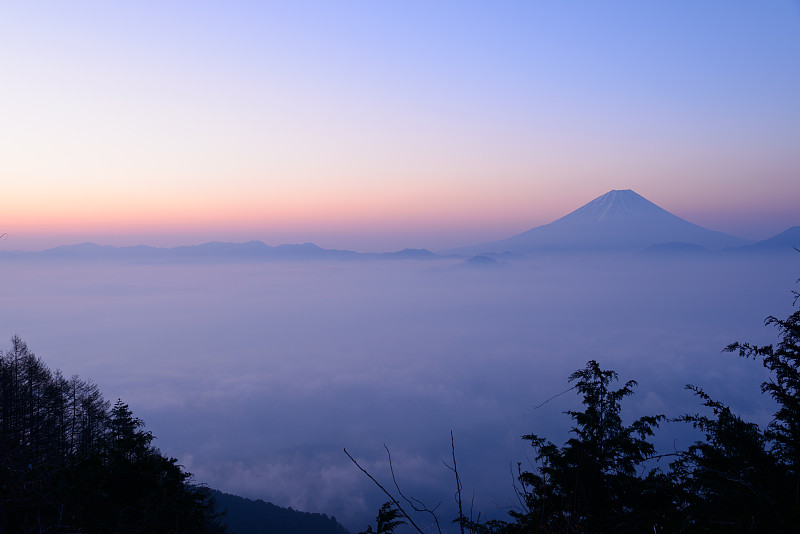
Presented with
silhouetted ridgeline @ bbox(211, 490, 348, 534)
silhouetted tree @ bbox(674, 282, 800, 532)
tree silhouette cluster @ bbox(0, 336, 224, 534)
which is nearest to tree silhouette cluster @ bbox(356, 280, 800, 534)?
silhouetted tree @ bbox(674, 282, 800, 532)

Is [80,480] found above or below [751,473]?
below

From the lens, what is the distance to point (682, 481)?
18.1ft

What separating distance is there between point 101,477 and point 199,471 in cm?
10086

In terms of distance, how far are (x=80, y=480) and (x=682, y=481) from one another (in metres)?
10.0

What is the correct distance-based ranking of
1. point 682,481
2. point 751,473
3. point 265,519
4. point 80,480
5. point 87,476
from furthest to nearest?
point 265,519 → point 87,476 → point 80,480 → point 682,481 → point 751,473

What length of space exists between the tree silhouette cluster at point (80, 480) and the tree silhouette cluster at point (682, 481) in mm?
3078

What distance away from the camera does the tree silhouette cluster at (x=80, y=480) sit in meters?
3.20

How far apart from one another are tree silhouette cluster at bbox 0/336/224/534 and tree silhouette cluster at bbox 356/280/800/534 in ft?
10.1

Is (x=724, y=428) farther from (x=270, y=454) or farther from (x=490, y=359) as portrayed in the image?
(x=490, y=359)

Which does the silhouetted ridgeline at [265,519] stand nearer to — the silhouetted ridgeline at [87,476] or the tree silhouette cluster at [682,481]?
the silhouetted ridgeline at [87,476]

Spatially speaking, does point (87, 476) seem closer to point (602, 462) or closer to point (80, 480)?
point (80, 480)

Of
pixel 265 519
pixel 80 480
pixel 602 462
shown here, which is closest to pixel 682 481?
pixel 602 462

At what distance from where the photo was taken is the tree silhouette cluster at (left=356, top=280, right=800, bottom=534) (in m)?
2.68

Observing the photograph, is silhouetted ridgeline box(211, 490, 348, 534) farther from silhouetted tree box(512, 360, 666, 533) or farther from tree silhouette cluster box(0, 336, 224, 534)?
silhouetted tree box(512, 360, 666, 533)
